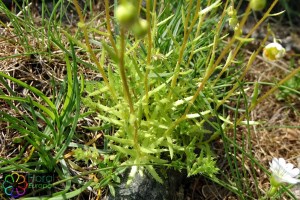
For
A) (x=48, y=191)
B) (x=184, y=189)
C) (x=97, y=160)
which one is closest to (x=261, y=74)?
(x=184, y=189)

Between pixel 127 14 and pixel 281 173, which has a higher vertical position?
pixel 127 14

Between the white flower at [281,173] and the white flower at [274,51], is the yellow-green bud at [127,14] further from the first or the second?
the white flower at [281,173]

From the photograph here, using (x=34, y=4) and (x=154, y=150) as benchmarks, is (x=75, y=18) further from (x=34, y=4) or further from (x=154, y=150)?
(x=154, y=150)

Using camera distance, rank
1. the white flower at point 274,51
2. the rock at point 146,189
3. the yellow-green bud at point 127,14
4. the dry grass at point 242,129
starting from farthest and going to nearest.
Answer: the dry grass at point 242,129 < the rock at point 146,189 < the white flower at point 274,51 < the yellow-green bud at point 127,14

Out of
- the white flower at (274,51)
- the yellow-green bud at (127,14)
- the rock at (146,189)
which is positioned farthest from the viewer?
the rock at (146,189)

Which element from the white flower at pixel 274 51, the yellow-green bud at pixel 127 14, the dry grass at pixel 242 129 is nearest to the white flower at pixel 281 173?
the dry grass at pixel 242 129

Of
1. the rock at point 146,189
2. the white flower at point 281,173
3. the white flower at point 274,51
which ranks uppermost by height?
the white flower at point 274,51

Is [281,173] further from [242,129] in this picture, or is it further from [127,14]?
[127,14]

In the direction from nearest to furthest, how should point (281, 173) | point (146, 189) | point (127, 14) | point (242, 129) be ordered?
point (127, 14), point (281, 173), point (146, 189), point (242, 129)

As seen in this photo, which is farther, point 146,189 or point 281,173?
point 146,189

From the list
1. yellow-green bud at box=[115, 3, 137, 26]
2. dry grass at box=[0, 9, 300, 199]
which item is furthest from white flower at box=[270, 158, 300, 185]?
yellow-green bud at box=[115, 3, 137, 26]

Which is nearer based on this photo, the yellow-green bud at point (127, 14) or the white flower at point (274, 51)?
the yellow-green bud at point (127, 14)

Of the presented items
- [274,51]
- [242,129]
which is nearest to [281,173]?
[274,51]
